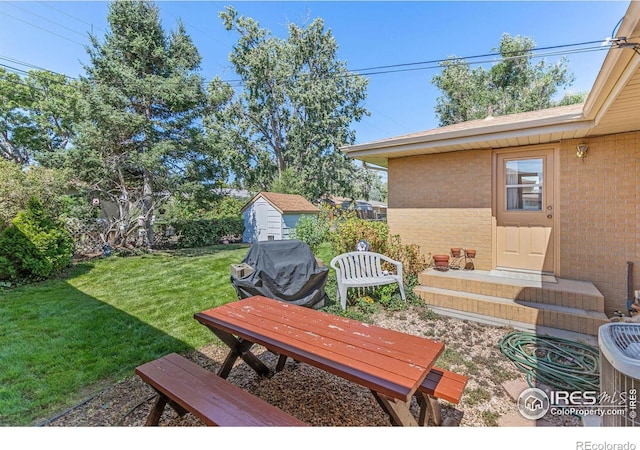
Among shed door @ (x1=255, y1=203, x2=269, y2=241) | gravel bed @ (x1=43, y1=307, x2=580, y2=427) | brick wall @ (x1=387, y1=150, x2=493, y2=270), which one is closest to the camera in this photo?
gravel bed @ (x1=43, y1=307, x2=580, y2=427)

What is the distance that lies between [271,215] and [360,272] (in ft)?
27.1

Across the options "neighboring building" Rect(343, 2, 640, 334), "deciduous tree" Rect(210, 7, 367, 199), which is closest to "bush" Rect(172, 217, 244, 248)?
"deciduous tree" Rect(210, 7, 367, 199)

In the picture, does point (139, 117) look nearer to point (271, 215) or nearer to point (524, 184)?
point (271, 215)

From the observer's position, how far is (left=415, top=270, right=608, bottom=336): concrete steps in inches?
155

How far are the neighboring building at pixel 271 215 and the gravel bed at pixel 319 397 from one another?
906cm

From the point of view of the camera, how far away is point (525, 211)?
5.26 metres

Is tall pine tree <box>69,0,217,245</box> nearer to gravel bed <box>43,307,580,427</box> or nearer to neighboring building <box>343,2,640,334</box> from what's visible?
neighboring building <box>343,2,640,334</box>

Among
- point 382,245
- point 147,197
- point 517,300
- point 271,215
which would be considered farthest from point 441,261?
point 147,197

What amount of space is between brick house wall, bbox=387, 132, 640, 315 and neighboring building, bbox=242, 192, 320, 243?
22.6 feet

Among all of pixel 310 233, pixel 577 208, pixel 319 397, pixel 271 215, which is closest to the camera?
pixel 319 397

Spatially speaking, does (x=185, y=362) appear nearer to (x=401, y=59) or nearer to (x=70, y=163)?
(x=70, y=163)

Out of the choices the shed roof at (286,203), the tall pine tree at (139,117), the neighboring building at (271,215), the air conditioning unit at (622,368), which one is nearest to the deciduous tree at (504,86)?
the shed roof at (286,203)

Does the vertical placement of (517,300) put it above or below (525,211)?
below
